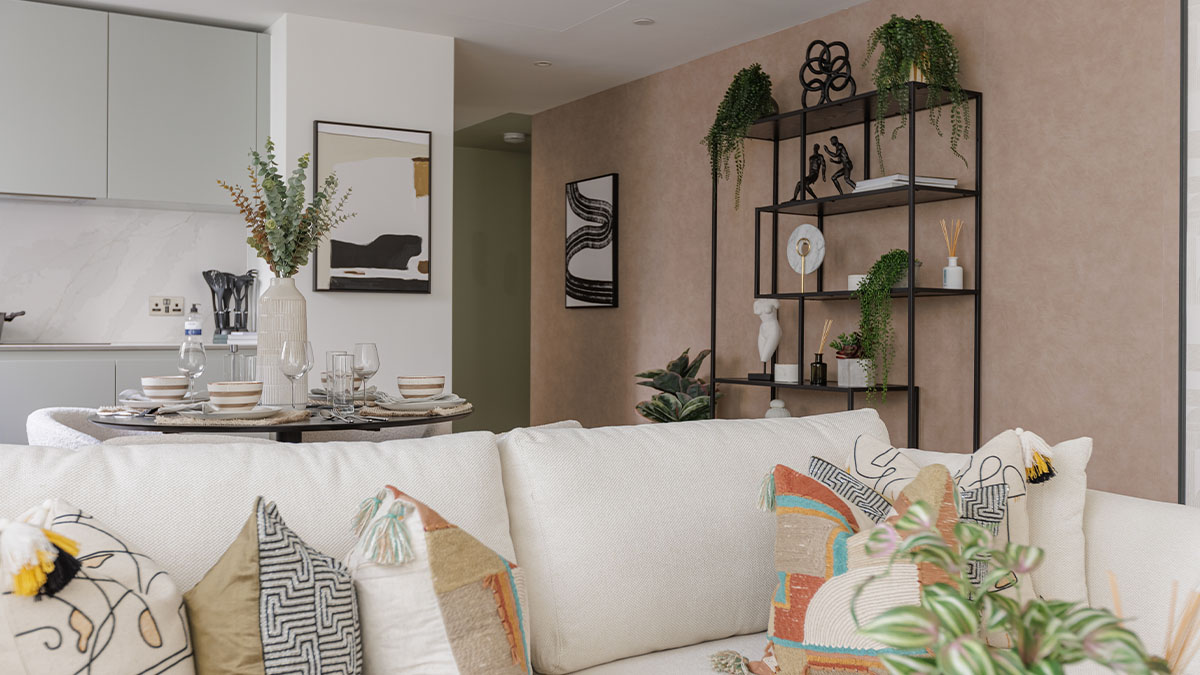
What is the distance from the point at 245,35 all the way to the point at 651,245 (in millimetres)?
2403

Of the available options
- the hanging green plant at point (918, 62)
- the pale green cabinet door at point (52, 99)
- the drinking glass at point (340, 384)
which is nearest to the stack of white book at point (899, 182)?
the hanging green plant at point (918, 62)

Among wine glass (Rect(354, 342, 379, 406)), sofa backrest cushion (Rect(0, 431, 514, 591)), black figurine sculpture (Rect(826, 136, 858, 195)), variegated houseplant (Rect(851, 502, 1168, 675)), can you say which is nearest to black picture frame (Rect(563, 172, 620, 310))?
black figurine sculpture (Rect(826, 136, 858, 195))

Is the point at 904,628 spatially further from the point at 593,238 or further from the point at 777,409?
the point at 593,238

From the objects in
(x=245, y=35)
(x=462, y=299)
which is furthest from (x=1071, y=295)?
(x=462, y=299)

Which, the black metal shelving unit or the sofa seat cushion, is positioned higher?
the black metal shelving unit

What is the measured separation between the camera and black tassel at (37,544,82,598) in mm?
1056

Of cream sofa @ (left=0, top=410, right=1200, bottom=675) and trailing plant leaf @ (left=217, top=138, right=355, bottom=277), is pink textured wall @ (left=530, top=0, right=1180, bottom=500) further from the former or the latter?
trailing plant leaf @ (left=217, top=138, right=355, bottom=277)

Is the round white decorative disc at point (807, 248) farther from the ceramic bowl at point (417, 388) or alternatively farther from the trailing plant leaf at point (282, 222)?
the trailing plant leaf at point (282, 222)

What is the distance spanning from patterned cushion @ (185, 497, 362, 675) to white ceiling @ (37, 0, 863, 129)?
11.3 feet

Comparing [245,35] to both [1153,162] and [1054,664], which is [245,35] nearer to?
[1153,162]

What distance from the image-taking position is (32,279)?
4.54m

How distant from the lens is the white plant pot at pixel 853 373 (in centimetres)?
392

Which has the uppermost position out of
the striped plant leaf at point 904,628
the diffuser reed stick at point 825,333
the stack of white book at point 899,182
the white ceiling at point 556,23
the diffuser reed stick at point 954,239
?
the white ceiling at point 556,23

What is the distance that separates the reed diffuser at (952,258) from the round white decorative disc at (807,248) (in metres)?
0.57
